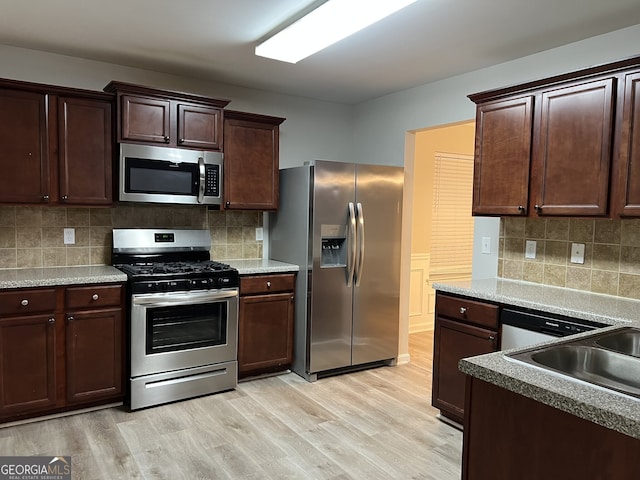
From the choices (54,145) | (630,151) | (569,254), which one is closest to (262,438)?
(569,254)

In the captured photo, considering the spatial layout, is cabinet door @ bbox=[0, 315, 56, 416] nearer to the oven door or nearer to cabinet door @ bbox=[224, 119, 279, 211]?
the oven door

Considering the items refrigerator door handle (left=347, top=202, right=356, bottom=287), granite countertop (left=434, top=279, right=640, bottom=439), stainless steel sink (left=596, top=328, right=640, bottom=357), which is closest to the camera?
granite countertop (left=434, top=279, right=640, bottom=439)

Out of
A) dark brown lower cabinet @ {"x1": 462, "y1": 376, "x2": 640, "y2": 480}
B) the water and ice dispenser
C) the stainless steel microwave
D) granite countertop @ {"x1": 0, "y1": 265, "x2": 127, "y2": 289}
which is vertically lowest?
dark brown lower cabinet @ {"x1": 462, "y1": 376, "x2": 640, "y2": 480}

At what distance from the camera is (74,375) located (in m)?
3.08

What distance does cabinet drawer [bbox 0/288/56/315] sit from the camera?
2846 millimetres

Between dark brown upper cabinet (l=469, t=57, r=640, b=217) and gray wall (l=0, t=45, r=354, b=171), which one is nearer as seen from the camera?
dark brown upper cabinet (l=469, t=57, r=640, b=217)

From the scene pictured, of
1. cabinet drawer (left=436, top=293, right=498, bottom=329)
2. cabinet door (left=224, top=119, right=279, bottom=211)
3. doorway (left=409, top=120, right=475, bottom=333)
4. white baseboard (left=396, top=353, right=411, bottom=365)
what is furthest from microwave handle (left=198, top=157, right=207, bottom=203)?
doorway (left=409, top=120, right=475, bottom=333)

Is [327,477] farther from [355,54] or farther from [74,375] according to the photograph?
[355,54]

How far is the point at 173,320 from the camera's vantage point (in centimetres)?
338

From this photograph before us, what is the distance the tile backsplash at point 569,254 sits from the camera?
2.75 meters

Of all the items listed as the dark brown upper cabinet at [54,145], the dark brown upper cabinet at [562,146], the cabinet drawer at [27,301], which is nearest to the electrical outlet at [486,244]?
the dark brown upper cabinet at [562,146]

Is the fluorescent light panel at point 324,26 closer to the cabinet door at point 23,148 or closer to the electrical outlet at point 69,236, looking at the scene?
the cabinet door at point 23,148

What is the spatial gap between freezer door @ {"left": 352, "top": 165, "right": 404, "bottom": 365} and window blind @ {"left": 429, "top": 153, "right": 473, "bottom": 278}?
1.48 m

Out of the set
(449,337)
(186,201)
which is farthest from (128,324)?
(449,337)
